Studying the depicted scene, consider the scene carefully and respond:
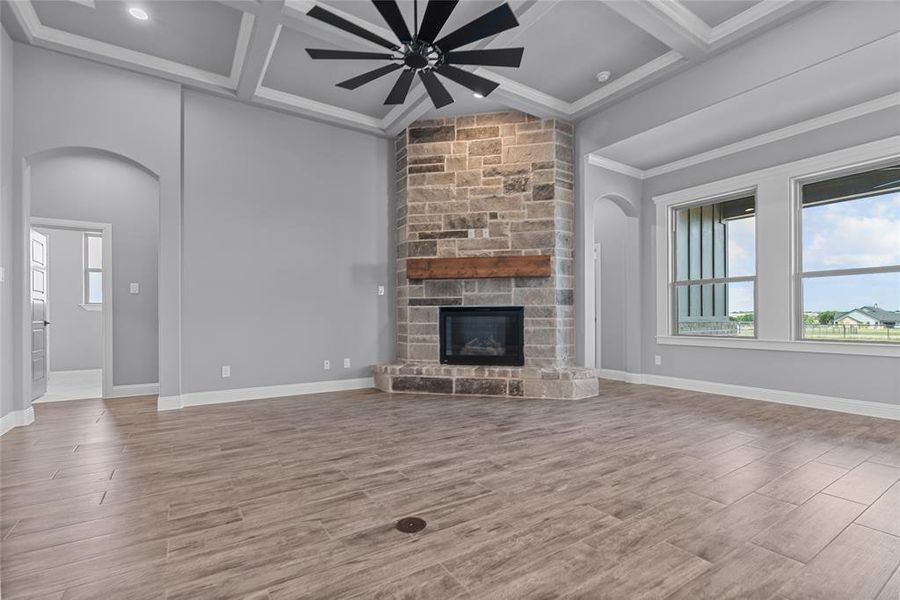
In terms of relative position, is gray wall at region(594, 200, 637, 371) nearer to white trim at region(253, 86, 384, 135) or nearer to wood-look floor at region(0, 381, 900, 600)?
wood-look floor at region(0, 381, 900, 600)

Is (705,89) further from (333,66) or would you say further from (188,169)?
(188,169)

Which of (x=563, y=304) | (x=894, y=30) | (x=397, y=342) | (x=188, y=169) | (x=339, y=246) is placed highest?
(x=894, y=30)

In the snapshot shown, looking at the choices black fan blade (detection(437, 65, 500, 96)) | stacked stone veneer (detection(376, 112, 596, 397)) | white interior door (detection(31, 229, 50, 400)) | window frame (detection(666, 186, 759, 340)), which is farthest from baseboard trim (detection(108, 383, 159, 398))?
window frame (detection(666, 186, 759, 340))

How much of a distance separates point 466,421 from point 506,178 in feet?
9.82

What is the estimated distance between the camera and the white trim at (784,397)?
3.90 m

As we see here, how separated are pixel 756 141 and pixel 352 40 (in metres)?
4.50

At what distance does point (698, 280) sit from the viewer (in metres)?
5.54

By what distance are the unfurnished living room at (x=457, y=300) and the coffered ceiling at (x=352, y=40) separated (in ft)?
0.10

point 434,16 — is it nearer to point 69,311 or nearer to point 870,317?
point 870,317

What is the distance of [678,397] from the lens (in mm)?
4836

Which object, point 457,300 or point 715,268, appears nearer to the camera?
point 457,300

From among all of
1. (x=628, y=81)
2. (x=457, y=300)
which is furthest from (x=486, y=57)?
(x=457, y=300)

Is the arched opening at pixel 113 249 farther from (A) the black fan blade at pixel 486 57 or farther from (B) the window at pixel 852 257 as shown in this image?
(B) the window at pixel 852 257

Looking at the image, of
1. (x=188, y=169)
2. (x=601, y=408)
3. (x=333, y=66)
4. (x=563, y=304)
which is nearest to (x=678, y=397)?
(x=601, y=408)
